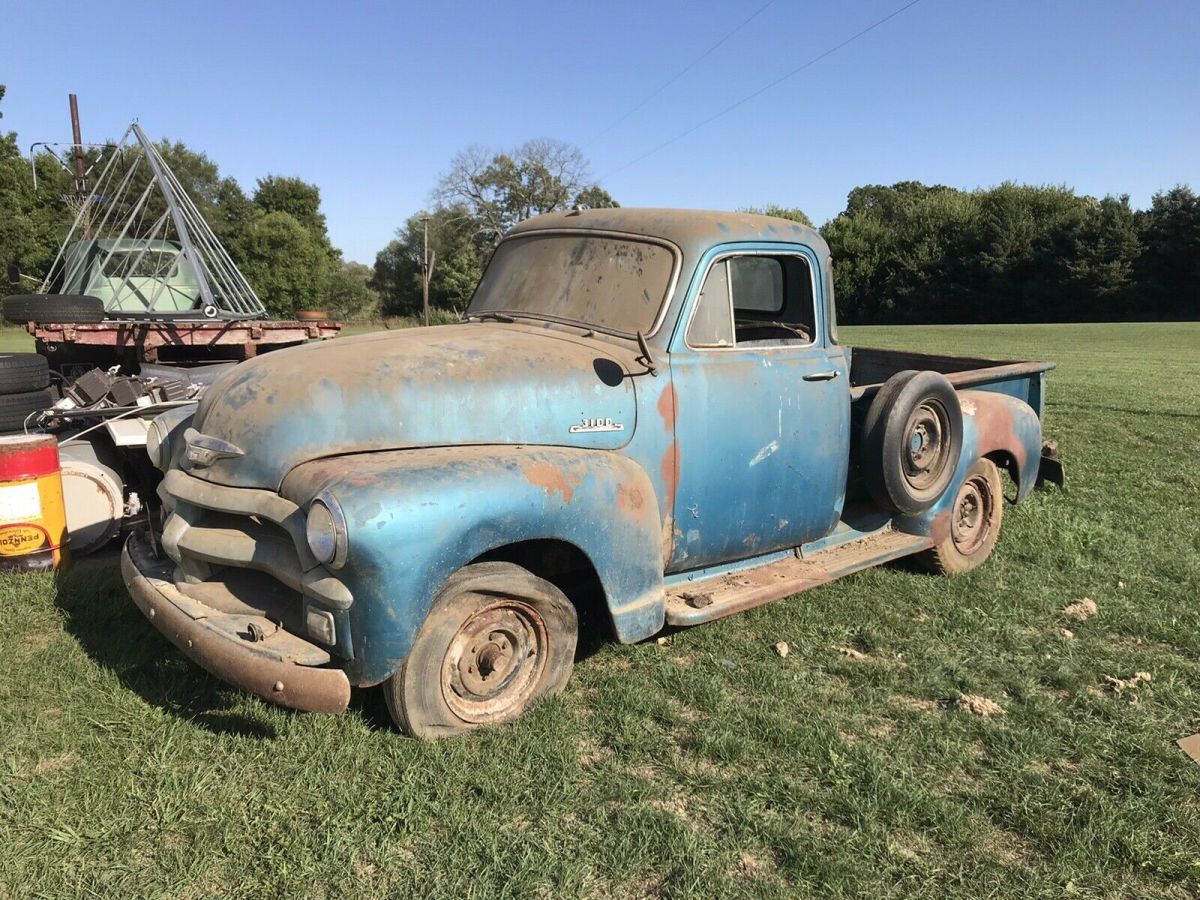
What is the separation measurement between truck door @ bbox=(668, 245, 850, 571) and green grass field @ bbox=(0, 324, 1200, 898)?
23.6 inches

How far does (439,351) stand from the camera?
3.41 meters

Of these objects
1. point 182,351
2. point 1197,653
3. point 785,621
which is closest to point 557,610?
point 785,621

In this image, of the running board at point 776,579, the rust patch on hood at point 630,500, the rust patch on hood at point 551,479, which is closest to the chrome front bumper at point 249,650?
the rust patch on hood at point 551,479

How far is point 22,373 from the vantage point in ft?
19.5

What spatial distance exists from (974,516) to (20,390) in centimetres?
661

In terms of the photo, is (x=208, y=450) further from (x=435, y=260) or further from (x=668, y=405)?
(x=435, y=260)

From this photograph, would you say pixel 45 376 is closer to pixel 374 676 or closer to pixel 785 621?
pixel 374 676

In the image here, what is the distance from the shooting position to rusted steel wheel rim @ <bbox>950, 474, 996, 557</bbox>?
→ 17.0 feet

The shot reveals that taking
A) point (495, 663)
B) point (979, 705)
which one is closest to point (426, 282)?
point (495, 663)

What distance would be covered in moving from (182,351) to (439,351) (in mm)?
6215

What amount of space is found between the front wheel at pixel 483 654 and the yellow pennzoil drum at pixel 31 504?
2816mm

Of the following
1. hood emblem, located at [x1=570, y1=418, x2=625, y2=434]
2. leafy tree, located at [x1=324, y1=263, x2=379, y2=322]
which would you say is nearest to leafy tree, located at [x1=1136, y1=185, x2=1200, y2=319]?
leafy tree, located at [x1=324, y1=263, x2=379, y2=322]

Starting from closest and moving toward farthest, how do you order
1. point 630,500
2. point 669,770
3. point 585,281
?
1. point 669,770
2. point 630,500
3. point 585,281

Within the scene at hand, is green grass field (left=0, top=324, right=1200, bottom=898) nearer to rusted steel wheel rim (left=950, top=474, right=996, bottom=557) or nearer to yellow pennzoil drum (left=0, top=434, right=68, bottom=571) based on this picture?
yellow pennzoil drum (left=0, top=434, right=68, bottom=571)
